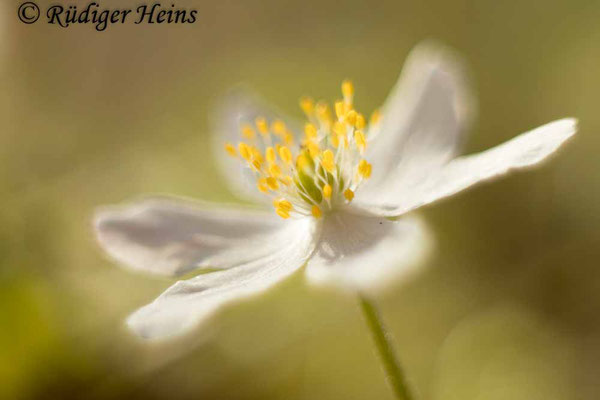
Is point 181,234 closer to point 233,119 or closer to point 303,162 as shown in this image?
point 303,162

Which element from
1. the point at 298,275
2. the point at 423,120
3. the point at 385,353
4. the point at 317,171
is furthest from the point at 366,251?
the point at 298,275

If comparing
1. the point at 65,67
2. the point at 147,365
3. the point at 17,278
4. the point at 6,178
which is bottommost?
the point at 147,365

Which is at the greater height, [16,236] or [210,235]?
[16,236]

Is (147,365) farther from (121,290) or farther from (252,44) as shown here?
(252,44)

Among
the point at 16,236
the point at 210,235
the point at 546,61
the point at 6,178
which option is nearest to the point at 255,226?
the point at 210,235

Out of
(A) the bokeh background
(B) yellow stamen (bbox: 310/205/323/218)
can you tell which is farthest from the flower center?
(A) the bokeh background

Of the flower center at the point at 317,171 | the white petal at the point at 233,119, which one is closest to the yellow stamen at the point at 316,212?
the flower center at the point at 317,171
